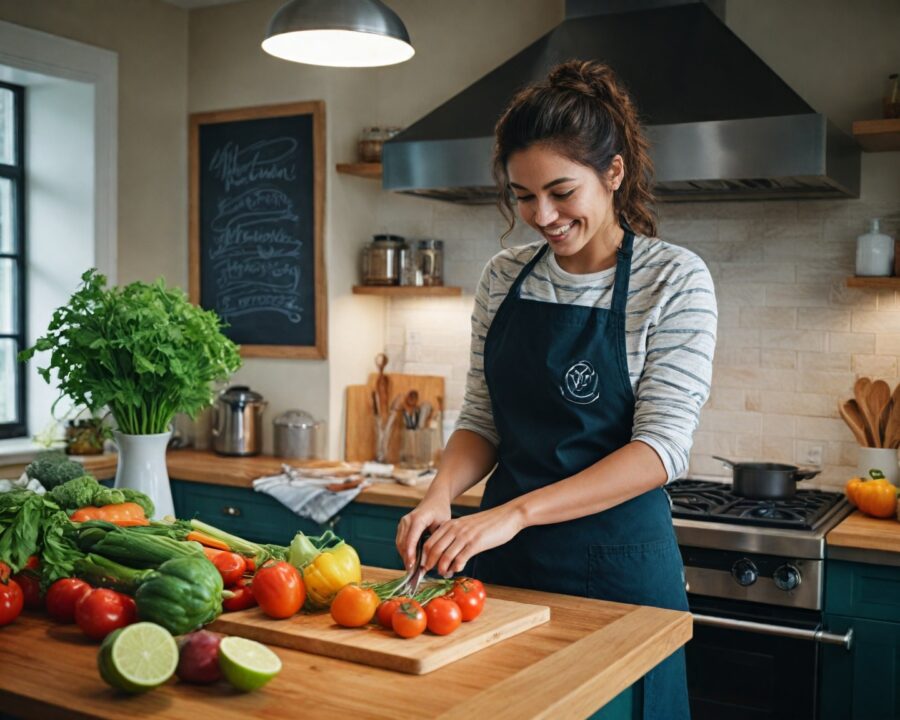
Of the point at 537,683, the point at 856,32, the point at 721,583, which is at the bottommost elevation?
the point at 721,583

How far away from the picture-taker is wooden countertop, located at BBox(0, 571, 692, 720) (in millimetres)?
1486

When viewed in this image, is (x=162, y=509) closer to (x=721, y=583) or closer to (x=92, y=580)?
(x=92, y=580)

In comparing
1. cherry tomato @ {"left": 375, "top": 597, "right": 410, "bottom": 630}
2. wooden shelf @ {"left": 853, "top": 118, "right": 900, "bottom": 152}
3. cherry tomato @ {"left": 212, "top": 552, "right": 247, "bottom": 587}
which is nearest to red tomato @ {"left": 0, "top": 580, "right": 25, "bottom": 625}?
cherry tomato @ {"left": 212, "top": 552, "right": 247, "bottom": 587}

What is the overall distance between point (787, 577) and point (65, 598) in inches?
80.3

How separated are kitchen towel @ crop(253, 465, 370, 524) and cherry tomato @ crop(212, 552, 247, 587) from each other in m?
1.91

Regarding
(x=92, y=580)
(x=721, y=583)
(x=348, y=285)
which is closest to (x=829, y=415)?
(x=721, y=583)

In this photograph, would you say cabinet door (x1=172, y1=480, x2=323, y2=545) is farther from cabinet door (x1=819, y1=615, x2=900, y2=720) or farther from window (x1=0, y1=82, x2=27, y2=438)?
cabinet door (x1=819, y1=615, x2=900, y2=720)

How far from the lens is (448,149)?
370cm

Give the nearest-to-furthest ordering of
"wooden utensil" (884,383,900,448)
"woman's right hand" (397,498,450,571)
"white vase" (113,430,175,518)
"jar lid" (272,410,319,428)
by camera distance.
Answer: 1. "woman's right hand" (397,498,450,571)
2. "white vase" (113,430,175,518)
3. "wooden utensil" (884,383,900,448)
4. "jar lid" (272,410,319,428)

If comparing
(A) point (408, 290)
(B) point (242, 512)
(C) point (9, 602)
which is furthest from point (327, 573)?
(A) point (408, 290)

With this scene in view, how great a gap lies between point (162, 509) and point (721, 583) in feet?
5.29

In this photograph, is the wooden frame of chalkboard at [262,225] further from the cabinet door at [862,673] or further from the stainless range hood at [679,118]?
the cabinet door at [862,673]

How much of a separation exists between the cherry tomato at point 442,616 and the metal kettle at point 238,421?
2940 millimetres

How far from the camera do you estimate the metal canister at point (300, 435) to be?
455 centimetres
